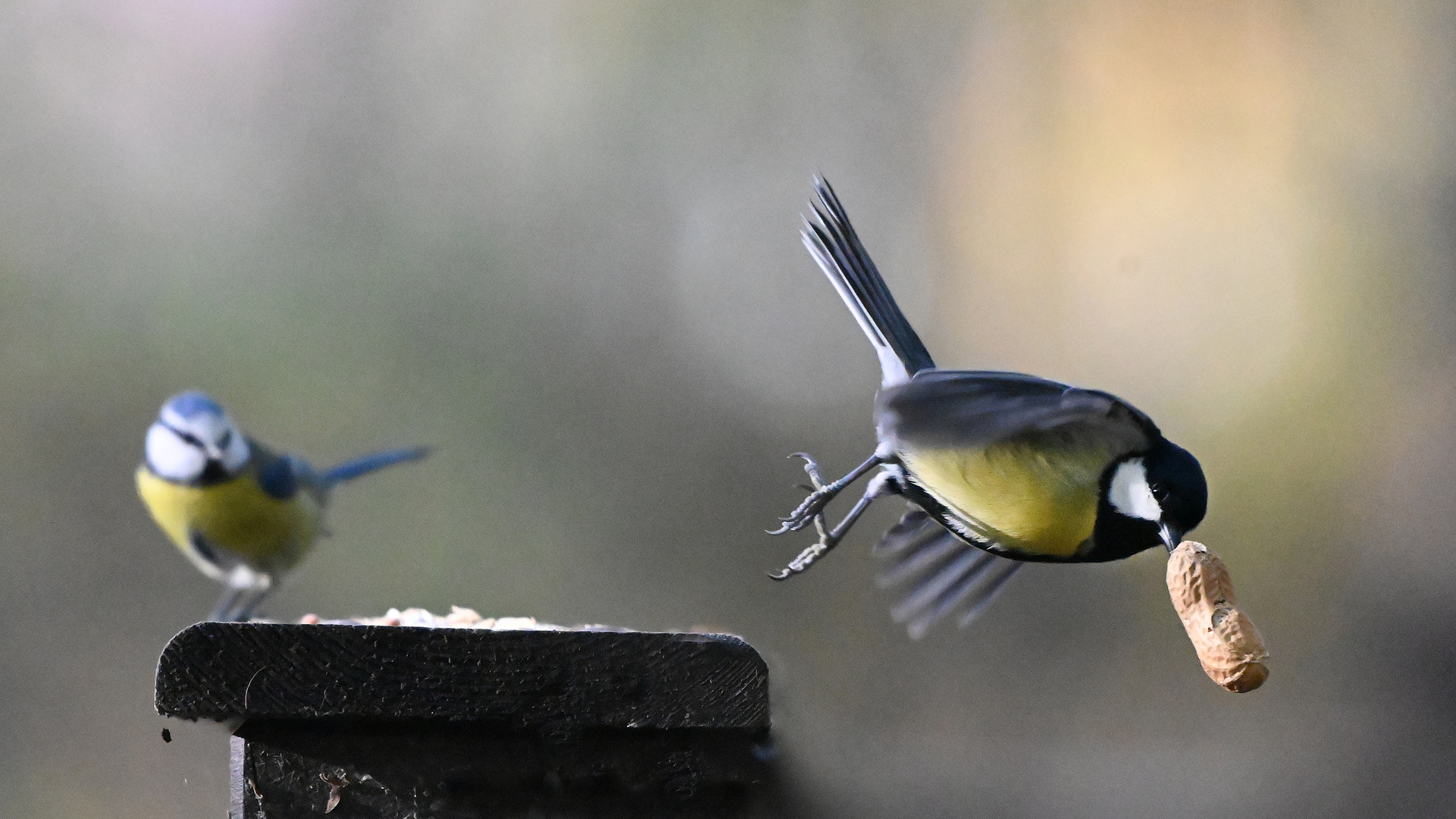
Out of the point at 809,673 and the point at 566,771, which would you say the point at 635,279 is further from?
the point at 566,771

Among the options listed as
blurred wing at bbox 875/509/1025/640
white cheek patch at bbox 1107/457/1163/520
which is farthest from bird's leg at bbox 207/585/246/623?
white cheek patch at bbox 1107/457/1163/520

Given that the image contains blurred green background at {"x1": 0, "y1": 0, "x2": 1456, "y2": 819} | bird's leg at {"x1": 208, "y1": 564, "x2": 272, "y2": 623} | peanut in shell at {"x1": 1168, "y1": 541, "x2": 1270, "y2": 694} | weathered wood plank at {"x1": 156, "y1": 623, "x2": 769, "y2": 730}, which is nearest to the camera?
weathered wood plank at {"x1": 156, "y1": 623, "x2": 769, "y2": 730}

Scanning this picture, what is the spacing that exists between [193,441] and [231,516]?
0.45 ft

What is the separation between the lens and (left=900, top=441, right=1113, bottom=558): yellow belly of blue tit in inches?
42.4

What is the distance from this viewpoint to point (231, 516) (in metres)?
2.08

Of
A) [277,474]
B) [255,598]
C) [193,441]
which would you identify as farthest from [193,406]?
[255,598]

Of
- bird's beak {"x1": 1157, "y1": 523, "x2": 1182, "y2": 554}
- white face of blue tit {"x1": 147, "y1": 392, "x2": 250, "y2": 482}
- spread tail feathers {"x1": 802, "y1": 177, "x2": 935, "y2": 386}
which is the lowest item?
white face of blue tit {"x1": 147, "y1": 392, "x2": 250, "y2": 482}

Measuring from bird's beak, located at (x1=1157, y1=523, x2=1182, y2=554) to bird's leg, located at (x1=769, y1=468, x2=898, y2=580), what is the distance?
230 millimetres

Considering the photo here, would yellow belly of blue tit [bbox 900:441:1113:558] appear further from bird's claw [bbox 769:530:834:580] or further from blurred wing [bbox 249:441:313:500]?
blurred wing [bbox 249:441:313:500]

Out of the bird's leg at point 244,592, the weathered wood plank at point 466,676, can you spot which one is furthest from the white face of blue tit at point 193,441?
the weathered wood plank at point 466,676

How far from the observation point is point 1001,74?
128 inches

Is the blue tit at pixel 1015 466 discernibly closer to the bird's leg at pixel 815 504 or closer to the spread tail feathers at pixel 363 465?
the bird's leg at pixel 815 504

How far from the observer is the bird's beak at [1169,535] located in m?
1.03

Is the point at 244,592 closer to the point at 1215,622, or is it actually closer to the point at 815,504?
the point at 815,504
